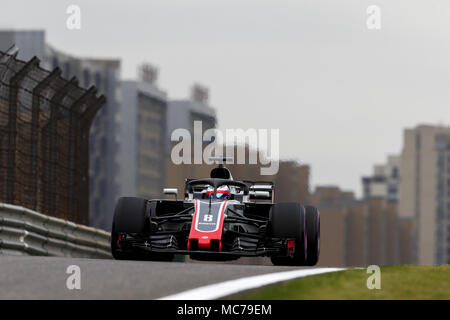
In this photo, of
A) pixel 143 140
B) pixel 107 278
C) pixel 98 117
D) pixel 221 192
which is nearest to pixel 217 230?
pixel 221 192

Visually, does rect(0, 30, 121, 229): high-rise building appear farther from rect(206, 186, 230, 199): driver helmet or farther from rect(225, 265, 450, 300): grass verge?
rect(225, 265, 450, 300): grass verge

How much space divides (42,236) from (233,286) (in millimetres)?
8376

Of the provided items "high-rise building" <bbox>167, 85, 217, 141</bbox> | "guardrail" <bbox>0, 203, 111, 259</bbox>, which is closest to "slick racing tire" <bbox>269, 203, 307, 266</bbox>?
"guardrail" <bbox>0, 203, 111, 259</bbox>

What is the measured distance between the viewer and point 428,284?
36.8 ft

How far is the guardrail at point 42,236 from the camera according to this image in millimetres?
17625

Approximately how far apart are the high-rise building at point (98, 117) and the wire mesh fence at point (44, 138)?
115m

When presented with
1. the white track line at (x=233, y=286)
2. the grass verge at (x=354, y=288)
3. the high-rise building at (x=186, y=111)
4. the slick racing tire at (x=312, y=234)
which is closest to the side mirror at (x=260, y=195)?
the slick racing tire at (x=312, y=234)

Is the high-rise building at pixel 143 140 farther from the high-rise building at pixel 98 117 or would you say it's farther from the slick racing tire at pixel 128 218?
the slick racing tire at pixel 128 218

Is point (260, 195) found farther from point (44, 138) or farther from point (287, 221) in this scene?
point (44, 138)

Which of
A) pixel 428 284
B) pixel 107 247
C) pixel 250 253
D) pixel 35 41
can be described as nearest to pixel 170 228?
pixel 250 253

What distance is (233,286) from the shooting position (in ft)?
34.9
